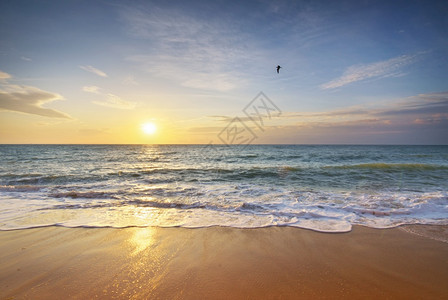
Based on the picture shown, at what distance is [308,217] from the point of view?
19.2 feet

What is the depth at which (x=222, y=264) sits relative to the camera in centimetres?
342

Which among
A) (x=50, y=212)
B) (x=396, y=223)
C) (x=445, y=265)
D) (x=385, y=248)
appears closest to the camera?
(x=445, y=265)

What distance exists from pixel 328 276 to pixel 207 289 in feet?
5.71

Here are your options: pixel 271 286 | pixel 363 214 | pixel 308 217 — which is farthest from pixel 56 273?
pixel 363 214

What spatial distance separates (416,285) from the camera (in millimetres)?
2885

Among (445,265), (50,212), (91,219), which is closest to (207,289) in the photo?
(445,265)

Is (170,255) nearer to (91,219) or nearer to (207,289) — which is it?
(207,289)

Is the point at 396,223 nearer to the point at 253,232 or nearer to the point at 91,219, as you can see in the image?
the point at 253,232

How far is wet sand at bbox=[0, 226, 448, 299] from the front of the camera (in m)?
2.77

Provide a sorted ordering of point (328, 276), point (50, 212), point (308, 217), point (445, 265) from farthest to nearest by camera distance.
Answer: point (50, 212)
point (308, 217)
point (445, 265)
point (328, 276)

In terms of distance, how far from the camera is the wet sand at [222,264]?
109 inches

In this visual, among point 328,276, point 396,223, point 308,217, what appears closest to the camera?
point 328,276

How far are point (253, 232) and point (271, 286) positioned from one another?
193 cm

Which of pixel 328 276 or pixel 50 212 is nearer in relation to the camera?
pixel 328 276
